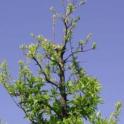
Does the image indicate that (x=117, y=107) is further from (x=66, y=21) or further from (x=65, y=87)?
(x=66, y=21)

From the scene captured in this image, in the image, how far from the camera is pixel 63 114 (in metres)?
21.5

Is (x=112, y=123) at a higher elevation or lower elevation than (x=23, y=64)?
lower

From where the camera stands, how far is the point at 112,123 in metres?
21.2

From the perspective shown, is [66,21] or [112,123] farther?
[66,21]

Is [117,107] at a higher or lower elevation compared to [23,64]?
lower

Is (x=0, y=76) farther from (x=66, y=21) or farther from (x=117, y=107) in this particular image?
(x=117, y=107)

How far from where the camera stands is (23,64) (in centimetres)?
2247

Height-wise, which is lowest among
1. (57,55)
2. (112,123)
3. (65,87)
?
(112,123)

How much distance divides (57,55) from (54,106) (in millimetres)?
2228

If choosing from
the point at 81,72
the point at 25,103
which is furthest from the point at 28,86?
the point at 81,72

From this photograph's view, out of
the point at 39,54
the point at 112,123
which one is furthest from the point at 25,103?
the point at 112,123

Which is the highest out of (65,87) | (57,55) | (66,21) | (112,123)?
(66,21)

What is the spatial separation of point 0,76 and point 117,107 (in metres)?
5.31

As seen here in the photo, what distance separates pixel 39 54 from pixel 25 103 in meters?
2.21
